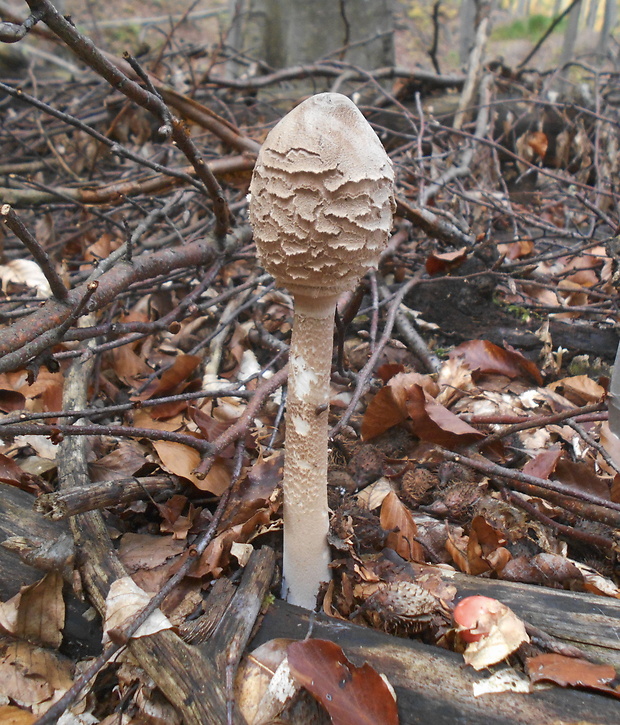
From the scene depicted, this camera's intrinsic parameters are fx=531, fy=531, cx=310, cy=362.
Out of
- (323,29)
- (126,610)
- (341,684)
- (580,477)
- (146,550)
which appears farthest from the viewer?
(323,29)

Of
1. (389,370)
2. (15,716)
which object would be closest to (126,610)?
(15,716)

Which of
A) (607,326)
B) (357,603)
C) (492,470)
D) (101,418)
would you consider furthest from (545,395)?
→ (101,418)

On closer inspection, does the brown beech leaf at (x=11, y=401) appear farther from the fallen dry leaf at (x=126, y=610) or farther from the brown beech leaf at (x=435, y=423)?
the brown beech leaf at (x=435, y=423)

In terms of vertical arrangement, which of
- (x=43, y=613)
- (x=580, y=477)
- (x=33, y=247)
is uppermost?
(x=33, y=247)

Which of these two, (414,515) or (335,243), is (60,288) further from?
(414,515)

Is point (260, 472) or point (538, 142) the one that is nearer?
point (260, 472)

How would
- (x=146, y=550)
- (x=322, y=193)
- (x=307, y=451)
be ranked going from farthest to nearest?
(x=146, y=550) < (x=307, y=451) < (x=322, y=193)

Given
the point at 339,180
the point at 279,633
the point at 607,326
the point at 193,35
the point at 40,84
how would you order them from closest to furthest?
the point at 339,180 → the point at 279,633 → the point at 607,326 → the point at 40,84 → the point at 193,35

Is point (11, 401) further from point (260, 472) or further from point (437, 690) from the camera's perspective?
point (437, 690)
